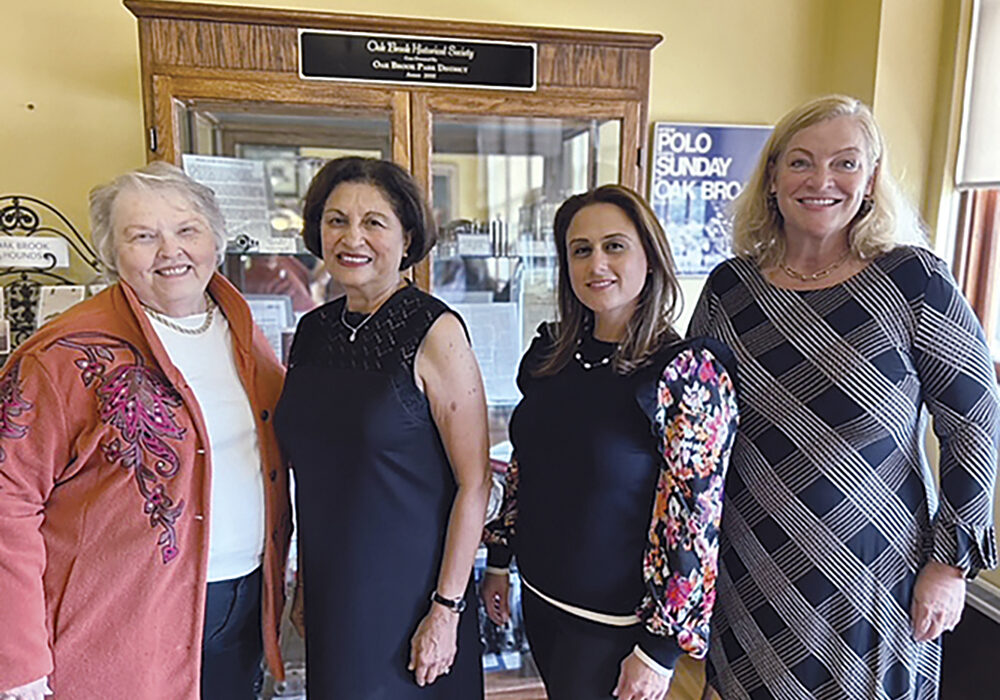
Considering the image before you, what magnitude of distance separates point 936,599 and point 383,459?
3.04ft

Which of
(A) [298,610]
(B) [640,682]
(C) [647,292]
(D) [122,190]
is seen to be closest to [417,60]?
(D) [122,190]

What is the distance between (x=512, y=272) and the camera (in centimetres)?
216

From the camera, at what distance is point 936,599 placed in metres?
1.21

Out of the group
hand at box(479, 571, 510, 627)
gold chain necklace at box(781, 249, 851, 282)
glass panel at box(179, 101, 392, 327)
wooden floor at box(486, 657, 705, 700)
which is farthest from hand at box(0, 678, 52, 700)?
gold chain necklace at box(781, 249, 851, 282)

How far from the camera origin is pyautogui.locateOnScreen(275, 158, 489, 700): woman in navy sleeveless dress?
1.21 meters

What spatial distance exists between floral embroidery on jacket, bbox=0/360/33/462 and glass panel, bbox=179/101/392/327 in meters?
0.87

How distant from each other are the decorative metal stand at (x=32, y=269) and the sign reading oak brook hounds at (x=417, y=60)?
769mm

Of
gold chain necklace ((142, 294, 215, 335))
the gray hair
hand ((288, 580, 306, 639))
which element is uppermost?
the gray hair

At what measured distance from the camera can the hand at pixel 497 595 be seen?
1428 millimetres

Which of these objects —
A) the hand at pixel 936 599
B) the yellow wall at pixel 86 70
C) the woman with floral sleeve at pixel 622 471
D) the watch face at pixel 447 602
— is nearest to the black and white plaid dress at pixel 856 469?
the hand at pixel 936 599

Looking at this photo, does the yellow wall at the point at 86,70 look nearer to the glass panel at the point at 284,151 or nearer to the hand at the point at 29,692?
the glass panel at the point at 284,151

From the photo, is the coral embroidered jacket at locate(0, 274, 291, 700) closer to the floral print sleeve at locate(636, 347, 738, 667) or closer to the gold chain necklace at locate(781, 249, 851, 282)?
the floral print sleeve at locate(636, 347, 738, 667)

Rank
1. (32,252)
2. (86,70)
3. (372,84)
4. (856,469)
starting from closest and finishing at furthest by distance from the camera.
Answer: (856,469) → (372,84) → (32,252) → (86,70)

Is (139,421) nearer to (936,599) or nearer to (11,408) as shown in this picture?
(11,408)
